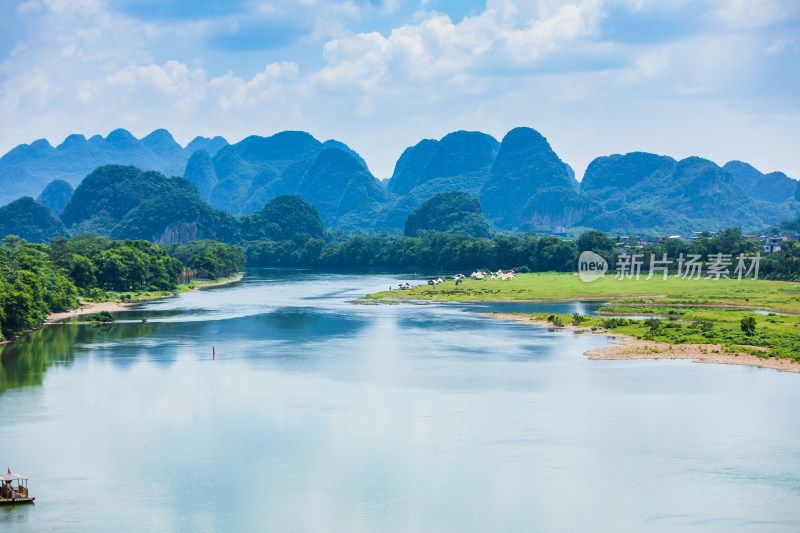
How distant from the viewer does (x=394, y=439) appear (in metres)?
29.6

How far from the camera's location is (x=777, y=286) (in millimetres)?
81500

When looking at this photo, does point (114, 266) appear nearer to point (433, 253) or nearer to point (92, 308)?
point (92, 308)

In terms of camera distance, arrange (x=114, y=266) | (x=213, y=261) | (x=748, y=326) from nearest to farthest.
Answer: (x=748, y=326)
(x=114, y=266)
(x=213, y=261)

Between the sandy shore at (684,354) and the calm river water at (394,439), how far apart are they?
5.27 ft

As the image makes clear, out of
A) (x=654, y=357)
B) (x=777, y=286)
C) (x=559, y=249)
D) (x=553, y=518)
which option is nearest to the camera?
(x=553, y=518)

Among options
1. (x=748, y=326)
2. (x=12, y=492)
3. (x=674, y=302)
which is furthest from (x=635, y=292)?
(x=12, y=492)

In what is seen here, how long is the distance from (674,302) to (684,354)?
2749 cm

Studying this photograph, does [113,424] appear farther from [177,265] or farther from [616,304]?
[177,265]

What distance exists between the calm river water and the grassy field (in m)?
6.47

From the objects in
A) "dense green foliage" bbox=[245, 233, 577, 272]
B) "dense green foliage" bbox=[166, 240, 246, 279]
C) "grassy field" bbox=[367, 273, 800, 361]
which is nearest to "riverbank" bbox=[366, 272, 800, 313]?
"grassy field" bbox=[367, 273, 800, 361]

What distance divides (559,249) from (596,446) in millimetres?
93290

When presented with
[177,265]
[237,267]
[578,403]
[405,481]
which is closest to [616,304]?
[578,403]

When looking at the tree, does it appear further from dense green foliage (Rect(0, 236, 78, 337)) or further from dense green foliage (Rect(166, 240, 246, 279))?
dense green foliage (Rect(166, 240, 246, 279))

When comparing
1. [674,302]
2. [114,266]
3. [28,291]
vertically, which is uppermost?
[114,266]
